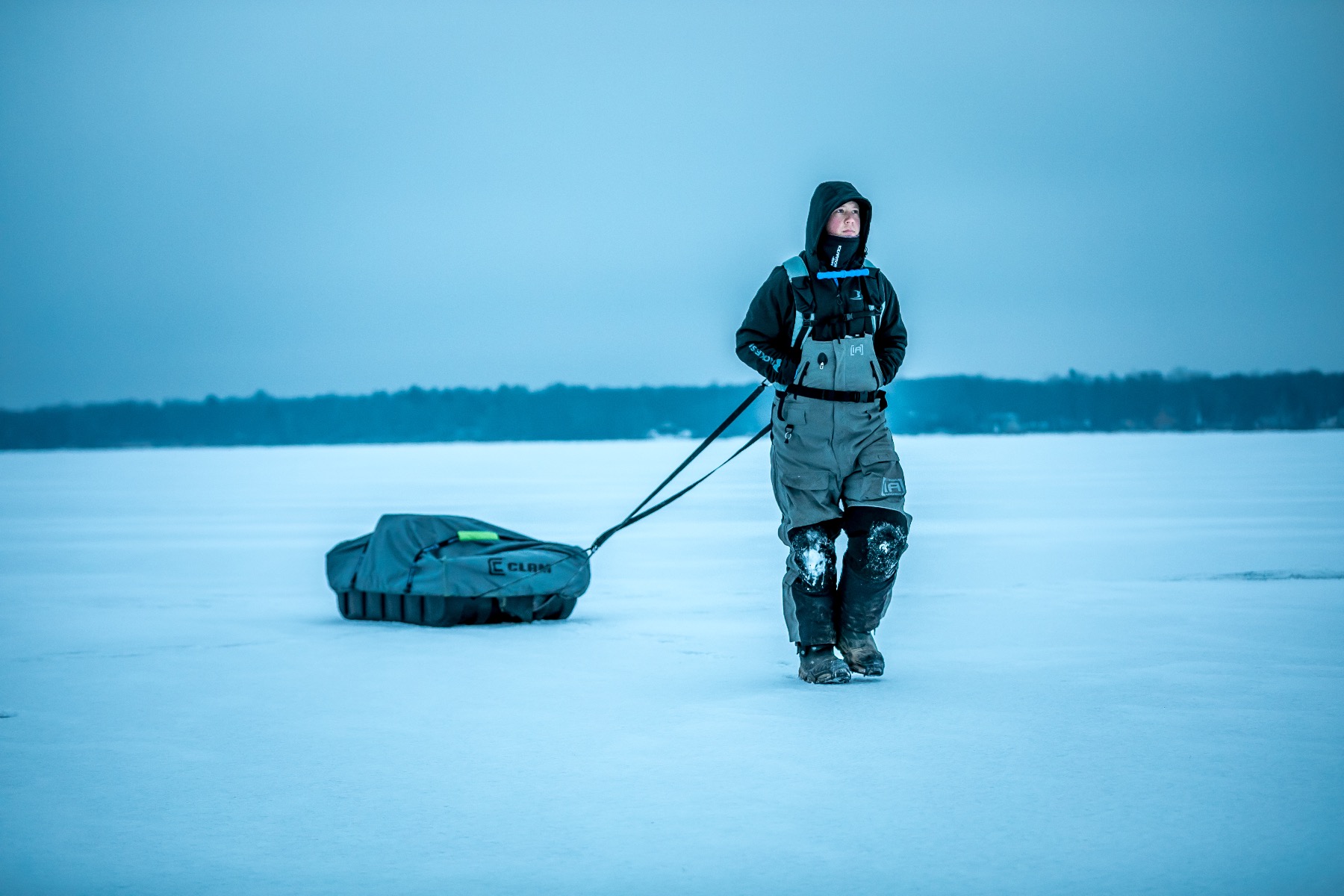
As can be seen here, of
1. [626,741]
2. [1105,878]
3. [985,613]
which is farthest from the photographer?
[985,613]

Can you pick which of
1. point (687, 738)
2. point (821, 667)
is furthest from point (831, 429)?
point (687, 738)

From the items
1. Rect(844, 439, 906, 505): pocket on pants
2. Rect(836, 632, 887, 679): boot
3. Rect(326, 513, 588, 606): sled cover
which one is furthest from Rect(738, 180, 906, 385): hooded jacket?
Rect(326, 513, 588, 606): sled cover

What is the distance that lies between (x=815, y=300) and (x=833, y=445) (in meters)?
0.58

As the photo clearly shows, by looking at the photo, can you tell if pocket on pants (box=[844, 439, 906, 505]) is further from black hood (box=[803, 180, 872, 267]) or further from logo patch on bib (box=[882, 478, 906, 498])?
black hood (box=[803, 180, 872, 267])

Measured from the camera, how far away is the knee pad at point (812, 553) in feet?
17.9

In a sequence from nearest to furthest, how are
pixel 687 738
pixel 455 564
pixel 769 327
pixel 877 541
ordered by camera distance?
pixel 687 738
pixel 877 541
pixel 769 327
pixel 455 564

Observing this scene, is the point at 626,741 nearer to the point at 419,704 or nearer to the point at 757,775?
the point at 757,775

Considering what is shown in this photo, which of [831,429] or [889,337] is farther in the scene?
[889,337]

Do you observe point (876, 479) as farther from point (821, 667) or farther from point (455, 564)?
point (455, 564)

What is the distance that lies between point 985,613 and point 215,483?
94.9 ft

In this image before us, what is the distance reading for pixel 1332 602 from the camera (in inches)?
295

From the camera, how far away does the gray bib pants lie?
541cm

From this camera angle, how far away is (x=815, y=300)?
541 centimetres

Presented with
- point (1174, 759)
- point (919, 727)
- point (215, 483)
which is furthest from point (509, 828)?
point (215, 483)
